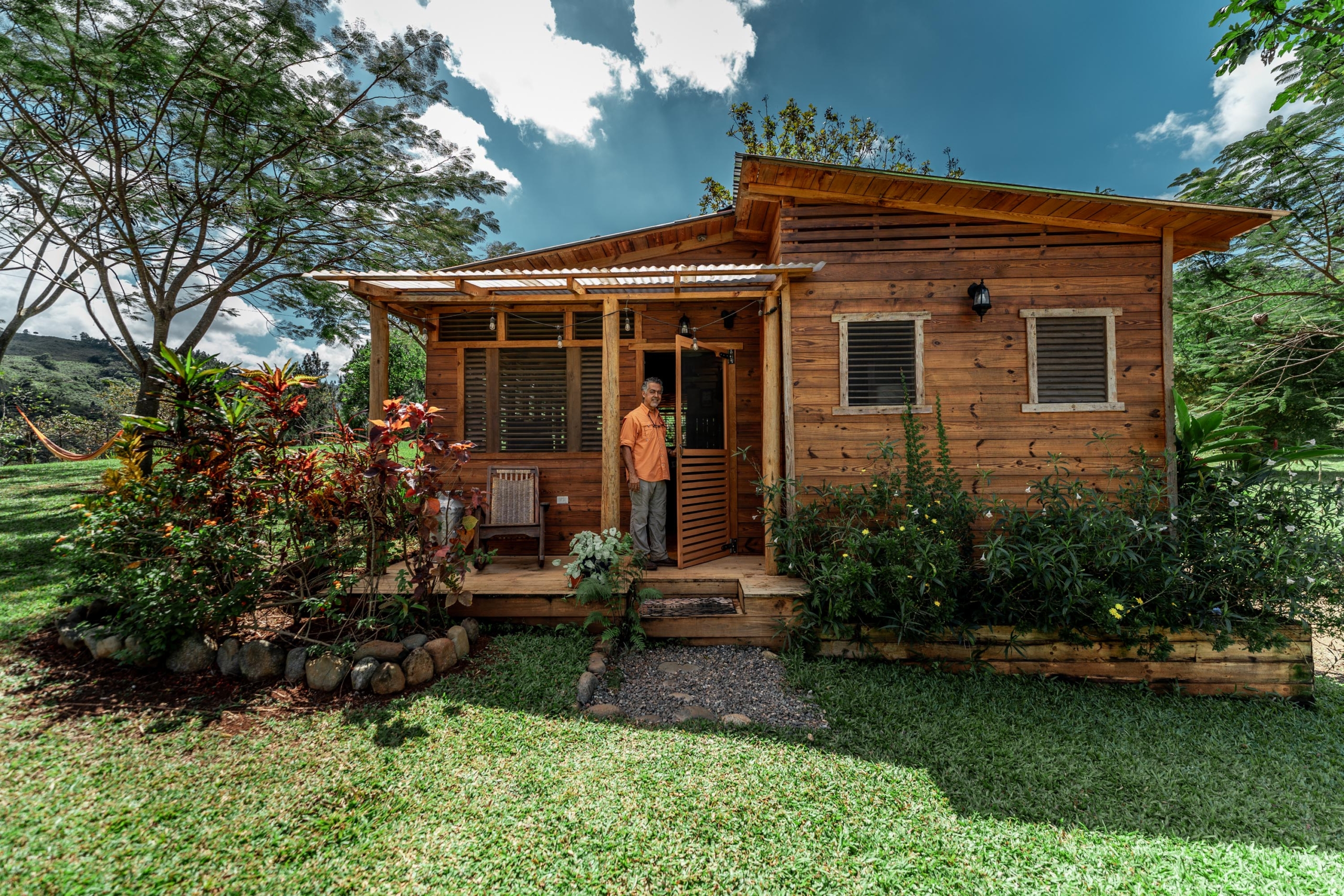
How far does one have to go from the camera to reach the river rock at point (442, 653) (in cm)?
356

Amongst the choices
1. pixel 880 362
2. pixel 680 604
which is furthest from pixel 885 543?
pixel 880 362

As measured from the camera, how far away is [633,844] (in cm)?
215

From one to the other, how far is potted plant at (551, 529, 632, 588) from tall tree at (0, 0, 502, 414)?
17.6 ft

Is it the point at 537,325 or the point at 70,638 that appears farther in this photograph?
the point at 537,325

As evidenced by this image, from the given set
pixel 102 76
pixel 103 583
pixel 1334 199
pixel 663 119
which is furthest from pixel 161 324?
pixel 1334 199

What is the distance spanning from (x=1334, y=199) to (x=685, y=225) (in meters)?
7.85

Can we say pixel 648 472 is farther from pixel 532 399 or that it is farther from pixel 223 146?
pixel 223 146

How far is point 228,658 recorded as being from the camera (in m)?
3.35

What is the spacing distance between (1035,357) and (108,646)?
7929 mm

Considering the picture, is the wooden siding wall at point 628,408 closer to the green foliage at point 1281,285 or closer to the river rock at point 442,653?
the river rock at point 442,653

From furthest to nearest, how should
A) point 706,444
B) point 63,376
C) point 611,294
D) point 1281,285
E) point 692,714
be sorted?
point 63,376, point 1281,285, point 706,444, point 611,294, point 692,714

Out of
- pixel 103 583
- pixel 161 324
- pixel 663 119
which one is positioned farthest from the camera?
pixel 663 119

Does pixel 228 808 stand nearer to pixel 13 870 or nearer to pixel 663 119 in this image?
pixel 13 870

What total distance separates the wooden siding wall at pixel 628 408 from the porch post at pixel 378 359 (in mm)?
683
